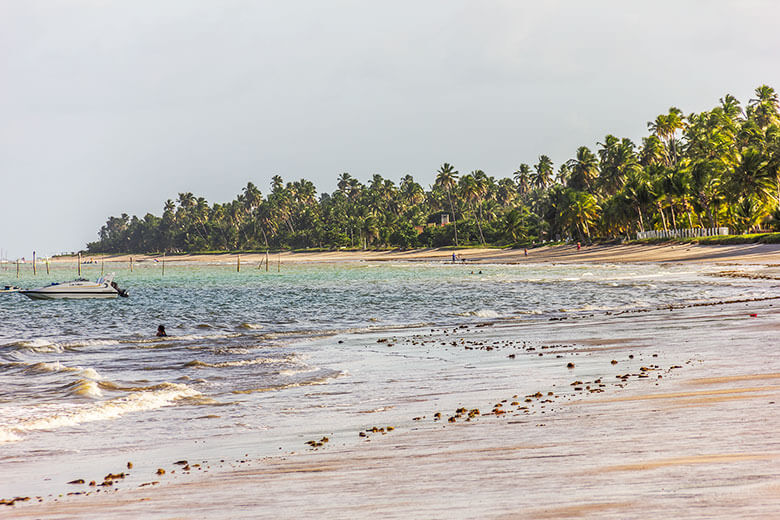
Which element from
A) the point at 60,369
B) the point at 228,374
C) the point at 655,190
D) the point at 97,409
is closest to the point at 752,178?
the point at 655,190

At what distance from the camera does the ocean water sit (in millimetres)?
10148

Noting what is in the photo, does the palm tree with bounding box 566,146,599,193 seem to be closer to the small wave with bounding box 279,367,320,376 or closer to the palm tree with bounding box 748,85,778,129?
the palm tree with bounding box 748,85,778,129

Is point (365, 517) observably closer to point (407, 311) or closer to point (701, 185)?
point (407, 311)

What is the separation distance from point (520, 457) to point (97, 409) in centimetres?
889

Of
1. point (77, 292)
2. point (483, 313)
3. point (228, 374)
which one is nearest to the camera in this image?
point (228, 374)

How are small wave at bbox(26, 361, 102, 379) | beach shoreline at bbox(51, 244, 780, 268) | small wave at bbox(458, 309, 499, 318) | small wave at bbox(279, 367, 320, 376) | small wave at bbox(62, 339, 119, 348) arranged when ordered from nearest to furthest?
small wave at bbox(279, 367, 320, 376) < small wave at bbox(26, 361, 102, 379) < small wave at bbox(62, 339, 119, 348) < small wave at bbox(458, 309, 499, 318) < beach shoreline at bbox(51, 244, 780, 268)

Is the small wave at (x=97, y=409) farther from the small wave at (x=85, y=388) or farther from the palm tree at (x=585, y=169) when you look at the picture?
the palm tree at (x=585, y=169)

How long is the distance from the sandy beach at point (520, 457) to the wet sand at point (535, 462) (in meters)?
0.02

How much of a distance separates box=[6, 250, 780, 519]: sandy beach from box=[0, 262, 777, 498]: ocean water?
0.38 metres

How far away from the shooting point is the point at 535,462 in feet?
23.1

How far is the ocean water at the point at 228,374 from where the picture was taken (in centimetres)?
1015

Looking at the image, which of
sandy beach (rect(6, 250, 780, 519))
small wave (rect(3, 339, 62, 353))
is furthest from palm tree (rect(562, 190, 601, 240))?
sandy beach (rect(6, 250, 780, 519))

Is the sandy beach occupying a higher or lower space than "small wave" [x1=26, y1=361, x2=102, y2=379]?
higher

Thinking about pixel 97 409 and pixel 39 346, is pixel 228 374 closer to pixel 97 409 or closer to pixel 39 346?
pixel 97 409
